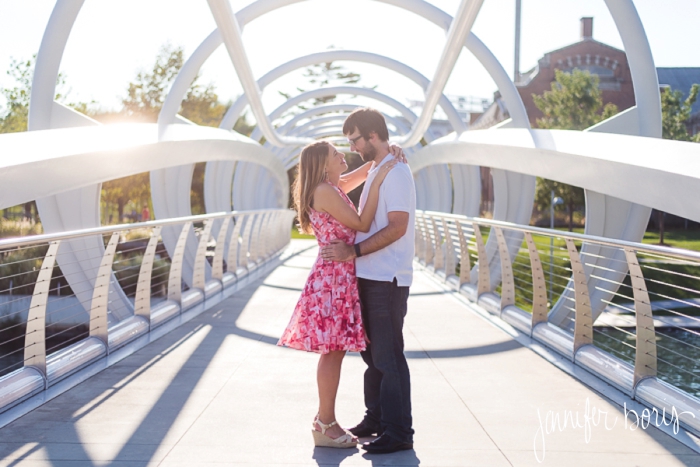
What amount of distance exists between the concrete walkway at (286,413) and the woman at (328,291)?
0.82 ft

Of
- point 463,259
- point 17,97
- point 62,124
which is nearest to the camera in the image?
point 62,124

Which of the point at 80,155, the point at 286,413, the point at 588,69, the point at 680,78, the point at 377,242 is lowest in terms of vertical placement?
the point at 286,413

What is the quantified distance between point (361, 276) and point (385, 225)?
0.95ft

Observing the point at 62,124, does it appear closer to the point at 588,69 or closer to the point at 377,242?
the point at 377,242

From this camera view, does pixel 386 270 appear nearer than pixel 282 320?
Yes

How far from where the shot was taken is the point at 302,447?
400cm

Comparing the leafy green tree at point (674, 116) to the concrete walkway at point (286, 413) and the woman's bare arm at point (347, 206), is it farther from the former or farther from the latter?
the woman's bare arm at point (347, 206)

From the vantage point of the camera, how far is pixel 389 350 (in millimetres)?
4059

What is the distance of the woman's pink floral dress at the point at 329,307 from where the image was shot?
4.04m

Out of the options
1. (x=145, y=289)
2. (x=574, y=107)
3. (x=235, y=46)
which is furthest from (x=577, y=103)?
(x=145, y=289)

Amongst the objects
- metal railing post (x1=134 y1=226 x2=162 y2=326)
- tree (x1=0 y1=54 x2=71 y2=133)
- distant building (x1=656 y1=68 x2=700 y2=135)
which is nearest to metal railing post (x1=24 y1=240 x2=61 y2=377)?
metal railing post (x1=134 y1=226 x2=162 y2=326)

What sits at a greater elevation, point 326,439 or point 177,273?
point 177,273

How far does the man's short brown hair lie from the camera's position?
13.5 feet

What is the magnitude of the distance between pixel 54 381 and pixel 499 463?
2935 millimetres
